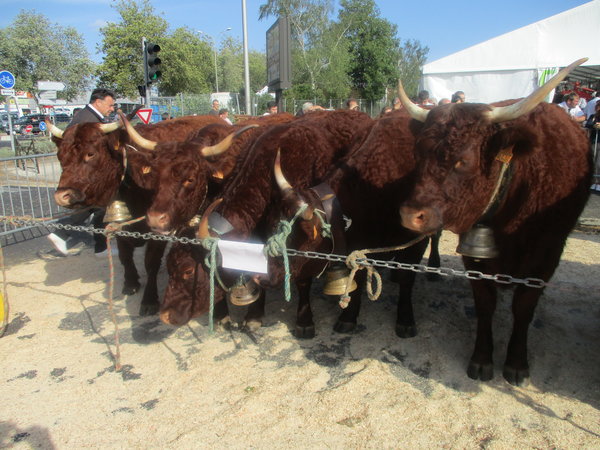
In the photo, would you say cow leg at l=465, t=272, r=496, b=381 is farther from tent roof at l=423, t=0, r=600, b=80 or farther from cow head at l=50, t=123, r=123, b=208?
tent roof at l=423, t=0, r=600, b=80

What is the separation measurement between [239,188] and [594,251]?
495 centimetres

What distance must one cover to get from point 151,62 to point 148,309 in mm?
7249

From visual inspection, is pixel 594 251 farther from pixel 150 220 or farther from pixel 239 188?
pixel 150 220

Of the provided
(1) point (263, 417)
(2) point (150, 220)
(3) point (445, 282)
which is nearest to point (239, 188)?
(2) point (150, 220)

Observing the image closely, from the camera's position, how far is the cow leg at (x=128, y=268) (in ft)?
15.8

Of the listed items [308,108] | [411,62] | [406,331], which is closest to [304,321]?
[406,331]

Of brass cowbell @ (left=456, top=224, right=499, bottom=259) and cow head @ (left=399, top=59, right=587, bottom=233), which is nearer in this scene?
cow head @ (left=399, top=59, right=587, bottom=233)

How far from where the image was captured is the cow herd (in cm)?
242

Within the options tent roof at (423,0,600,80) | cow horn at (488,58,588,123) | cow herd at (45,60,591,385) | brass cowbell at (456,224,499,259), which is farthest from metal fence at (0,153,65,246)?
tent roof at (423,0,600,80)

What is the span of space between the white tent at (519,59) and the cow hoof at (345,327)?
9596 mm

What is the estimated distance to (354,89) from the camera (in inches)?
2008

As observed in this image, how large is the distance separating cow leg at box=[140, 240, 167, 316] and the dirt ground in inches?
5.4

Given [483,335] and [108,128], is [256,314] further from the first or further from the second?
[108,128]

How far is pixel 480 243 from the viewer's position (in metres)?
2.74
